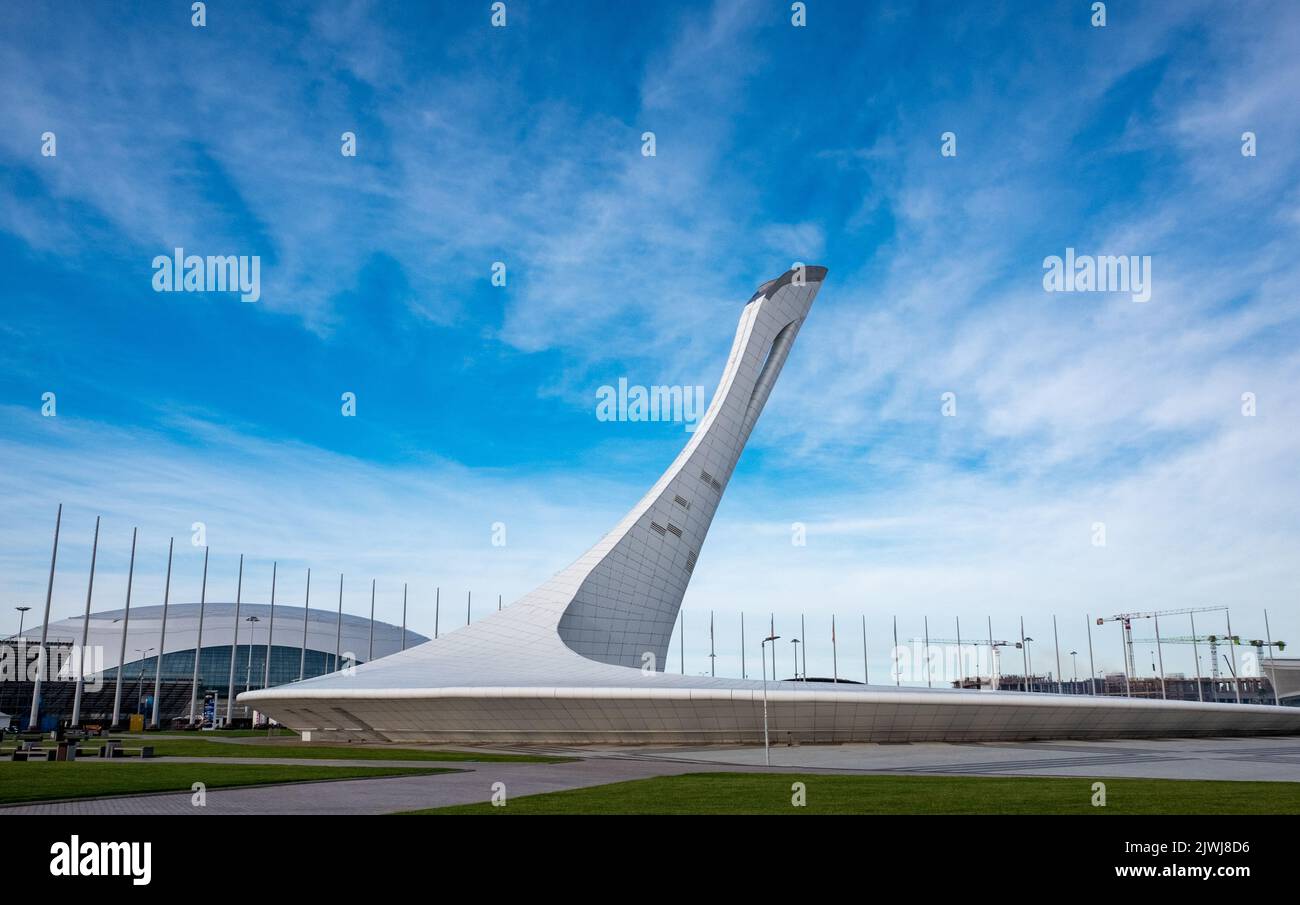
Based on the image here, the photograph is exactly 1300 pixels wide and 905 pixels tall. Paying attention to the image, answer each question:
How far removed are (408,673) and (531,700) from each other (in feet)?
15.8

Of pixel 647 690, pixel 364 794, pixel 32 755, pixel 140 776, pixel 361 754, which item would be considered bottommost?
pixel 361 754

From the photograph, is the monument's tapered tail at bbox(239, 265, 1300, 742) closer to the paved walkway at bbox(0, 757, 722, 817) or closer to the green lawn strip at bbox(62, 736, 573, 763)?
the green lawn strip at bbox(62, 736, 573, 763)

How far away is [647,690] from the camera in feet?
66.8

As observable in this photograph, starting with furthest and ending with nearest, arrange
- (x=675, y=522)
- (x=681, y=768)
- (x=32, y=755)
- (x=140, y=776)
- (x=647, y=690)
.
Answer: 1. (x=675, y=522)
2. (x=647, y=690)
3. (x=32, y=755)
4. (x=681, y=768)
5. (x=140, y=776)

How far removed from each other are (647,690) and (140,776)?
10185mm

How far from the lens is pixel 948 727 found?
22312 mm

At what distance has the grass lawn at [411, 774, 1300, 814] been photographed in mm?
8453

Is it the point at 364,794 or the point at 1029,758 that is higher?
the point at 364,794

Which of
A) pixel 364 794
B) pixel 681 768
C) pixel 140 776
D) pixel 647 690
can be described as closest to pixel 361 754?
pixel 647 690

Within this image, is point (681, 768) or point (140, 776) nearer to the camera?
point (140, 776)

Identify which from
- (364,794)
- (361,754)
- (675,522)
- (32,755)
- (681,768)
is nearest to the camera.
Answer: (364,794)

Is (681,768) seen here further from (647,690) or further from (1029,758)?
(1029,758)

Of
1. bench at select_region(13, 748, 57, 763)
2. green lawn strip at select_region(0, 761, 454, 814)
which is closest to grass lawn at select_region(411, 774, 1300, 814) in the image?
green lawn strip at select_region(0, 761, 454, 814)
